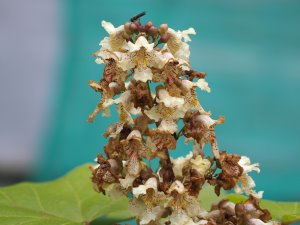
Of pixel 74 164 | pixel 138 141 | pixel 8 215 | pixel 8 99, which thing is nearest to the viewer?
pixel 138 141

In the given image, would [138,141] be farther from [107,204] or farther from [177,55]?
[107,204]

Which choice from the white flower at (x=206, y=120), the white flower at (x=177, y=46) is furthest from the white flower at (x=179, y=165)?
the white flower at (x=177, y=46)

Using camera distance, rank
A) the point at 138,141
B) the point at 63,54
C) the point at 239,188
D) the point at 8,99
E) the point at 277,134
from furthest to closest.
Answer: the point at 8,99 → the point at 63,54 → the point at 277,134 → the point at 239,188 → the point at 138,141

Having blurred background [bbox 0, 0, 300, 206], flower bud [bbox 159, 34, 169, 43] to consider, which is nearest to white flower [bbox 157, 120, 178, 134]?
flower bud [bbox 159, 34, 169, 43]

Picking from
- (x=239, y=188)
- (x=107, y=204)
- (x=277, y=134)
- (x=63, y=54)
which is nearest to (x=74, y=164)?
(x=63, y=54)

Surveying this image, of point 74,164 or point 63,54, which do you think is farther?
point 63,54

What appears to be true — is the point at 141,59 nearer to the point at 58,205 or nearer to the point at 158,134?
the point at 158,134
